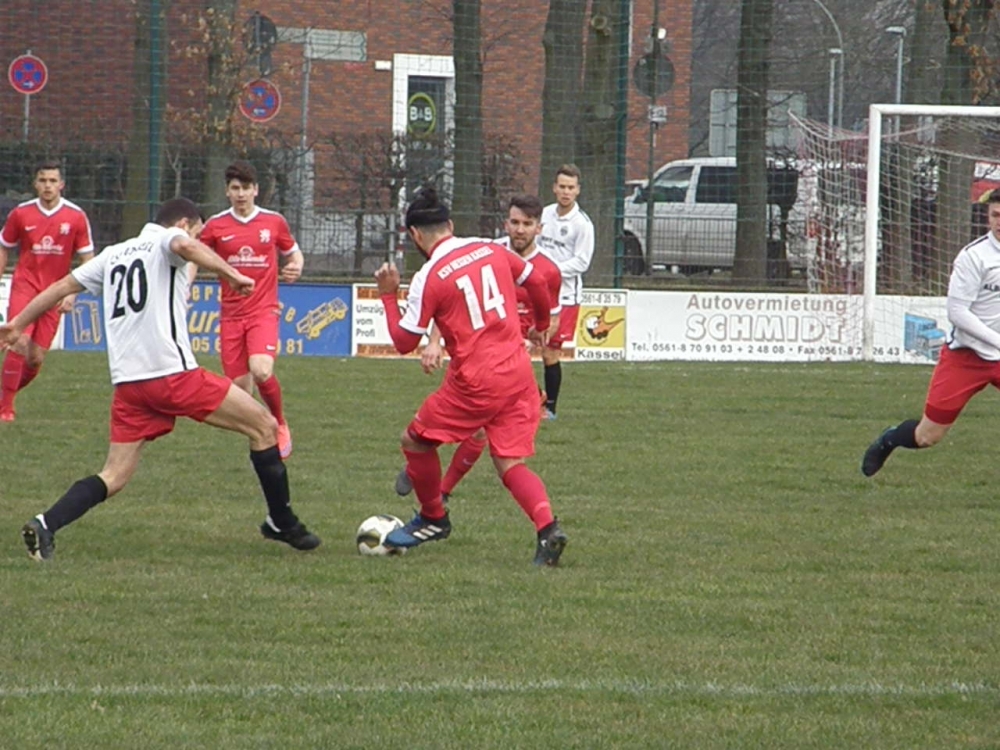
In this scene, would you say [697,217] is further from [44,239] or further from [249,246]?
[249,246]

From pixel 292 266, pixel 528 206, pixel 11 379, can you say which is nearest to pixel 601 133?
pixel 11 379

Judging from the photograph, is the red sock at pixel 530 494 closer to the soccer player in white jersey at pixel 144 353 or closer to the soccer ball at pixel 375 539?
the soccer ball at pixel 375 539

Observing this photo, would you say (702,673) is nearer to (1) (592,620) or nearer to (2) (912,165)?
(1) (592,620)

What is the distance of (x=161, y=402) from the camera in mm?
8039

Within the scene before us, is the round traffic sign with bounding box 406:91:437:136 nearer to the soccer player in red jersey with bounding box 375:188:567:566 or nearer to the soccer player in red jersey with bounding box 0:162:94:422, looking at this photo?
the soccer player in red jersey with bounding box 0:162:94:422

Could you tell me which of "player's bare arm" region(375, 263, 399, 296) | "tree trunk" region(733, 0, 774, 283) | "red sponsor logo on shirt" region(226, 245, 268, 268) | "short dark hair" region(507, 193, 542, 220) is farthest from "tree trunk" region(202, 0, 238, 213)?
"player's bare arm" region(375, 263, 399, 296)

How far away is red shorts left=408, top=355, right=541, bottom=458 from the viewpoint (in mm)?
8062

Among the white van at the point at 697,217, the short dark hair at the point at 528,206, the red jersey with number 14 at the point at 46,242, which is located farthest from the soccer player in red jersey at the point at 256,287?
the white van at the point at 697,217

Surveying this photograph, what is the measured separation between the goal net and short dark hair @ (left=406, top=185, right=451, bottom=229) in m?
12.3

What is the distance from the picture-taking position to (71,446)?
12.1 meters

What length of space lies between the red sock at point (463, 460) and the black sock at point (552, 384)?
509 cm

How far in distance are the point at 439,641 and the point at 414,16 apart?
32.1 meters

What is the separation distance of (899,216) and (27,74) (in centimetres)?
1081

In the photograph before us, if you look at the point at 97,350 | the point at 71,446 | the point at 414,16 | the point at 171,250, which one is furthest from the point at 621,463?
the point at 414,16
